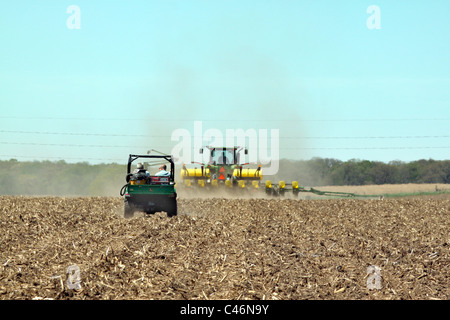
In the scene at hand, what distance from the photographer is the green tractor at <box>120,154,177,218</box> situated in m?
18.6

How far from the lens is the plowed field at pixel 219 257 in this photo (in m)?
9.20

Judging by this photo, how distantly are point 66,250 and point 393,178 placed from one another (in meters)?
58.8

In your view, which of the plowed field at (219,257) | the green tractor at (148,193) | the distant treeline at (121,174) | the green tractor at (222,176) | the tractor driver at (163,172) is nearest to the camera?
the plowed field at (219,257)

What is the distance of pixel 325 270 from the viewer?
1070cm

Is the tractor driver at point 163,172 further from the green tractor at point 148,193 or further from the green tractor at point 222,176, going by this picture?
the green tractor at point 222,176

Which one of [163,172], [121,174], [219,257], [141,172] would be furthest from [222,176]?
[219,257]

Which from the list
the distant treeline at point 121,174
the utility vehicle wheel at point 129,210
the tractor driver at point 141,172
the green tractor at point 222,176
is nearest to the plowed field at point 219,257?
the utility vehicle wheel at point 129,210

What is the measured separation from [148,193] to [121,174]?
27587 millimetres

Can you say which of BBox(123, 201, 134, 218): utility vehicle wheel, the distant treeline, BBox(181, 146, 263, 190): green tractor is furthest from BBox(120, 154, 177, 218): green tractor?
the distant treeline

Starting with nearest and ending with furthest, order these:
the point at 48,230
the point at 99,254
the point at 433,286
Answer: the point at 433,286 < the point at 99,254 < the point at 48,230

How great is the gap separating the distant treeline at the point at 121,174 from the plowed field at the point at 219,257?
54.9ft

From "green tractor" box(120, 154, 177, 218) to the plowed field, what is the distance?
14.3 inches

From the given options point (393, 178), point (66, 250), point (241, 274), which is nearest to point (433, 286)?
point (241, 274)
